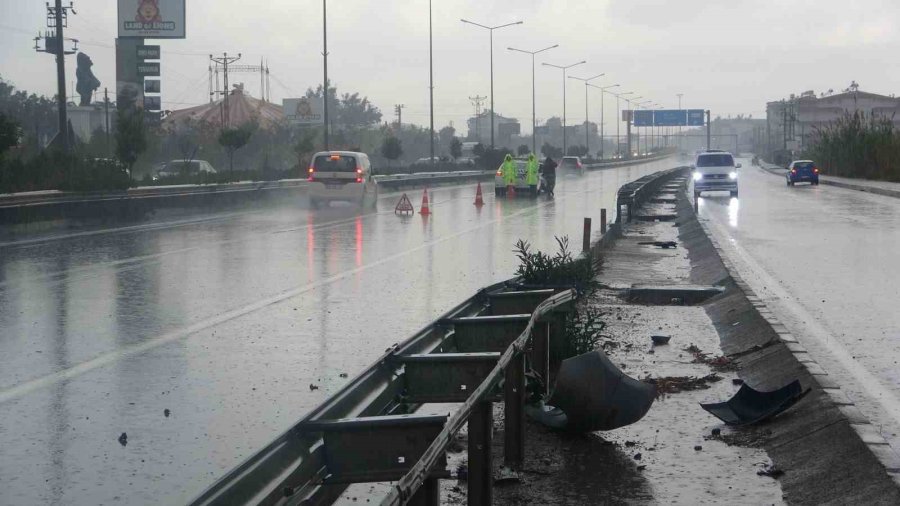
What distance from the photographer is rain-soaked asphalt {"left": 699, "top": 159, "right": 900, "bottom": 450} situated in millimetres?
9391

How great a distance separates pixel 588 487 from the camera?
21.0 feet

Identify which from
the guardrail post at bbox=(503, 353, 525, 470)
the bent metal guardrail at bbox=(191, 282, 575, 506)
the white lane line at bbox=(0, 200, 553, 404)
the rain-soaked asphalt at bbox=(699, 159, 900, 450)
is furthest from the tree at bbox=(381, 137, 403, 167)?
the guardrail post at bbox=(503, 353, 525, 470)

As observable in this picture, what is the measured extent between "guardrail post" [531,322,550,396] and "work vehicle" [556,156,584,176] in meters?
80.7

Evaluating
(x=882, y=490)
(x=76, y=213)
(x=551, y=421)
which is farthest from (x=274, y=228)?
(x=882, y=490)

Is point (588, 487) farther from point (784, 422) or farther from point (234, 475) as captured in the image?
point (234, 475)

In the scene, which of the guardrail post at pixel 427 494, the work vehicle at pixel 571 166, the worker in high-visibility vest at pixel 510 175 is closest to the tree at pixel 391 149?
the work vehicle at pixel 571 166

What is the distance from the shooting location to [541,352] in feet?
27.7

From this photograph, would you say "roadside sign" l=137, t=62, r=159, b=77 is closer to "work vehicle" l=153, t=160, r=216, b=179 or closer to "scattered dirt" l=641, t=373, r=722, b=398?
"work vehicle" l=153, t=160, r=216, b=179

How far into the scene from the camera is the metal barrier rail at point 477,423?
3529 mm

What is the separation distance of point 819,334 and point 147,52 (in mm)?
66146

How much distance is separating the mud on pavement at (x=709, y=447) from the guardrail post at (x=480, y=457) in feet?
3.02

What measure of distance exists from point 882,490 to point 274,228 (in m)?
22.4

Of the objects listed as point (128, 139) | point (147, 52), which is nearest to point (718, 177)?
point (128, 139)

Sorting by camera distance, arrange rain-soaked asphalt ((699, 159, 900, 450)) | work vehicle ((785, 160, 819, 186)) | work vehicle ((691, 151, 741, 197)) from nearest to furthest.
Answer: rain-soaked asphalt ((699, 159, 900, 450)) < work vehicle ((691, 151, 741, 197)) < work vehicle ((785, 160, 819, 186))
